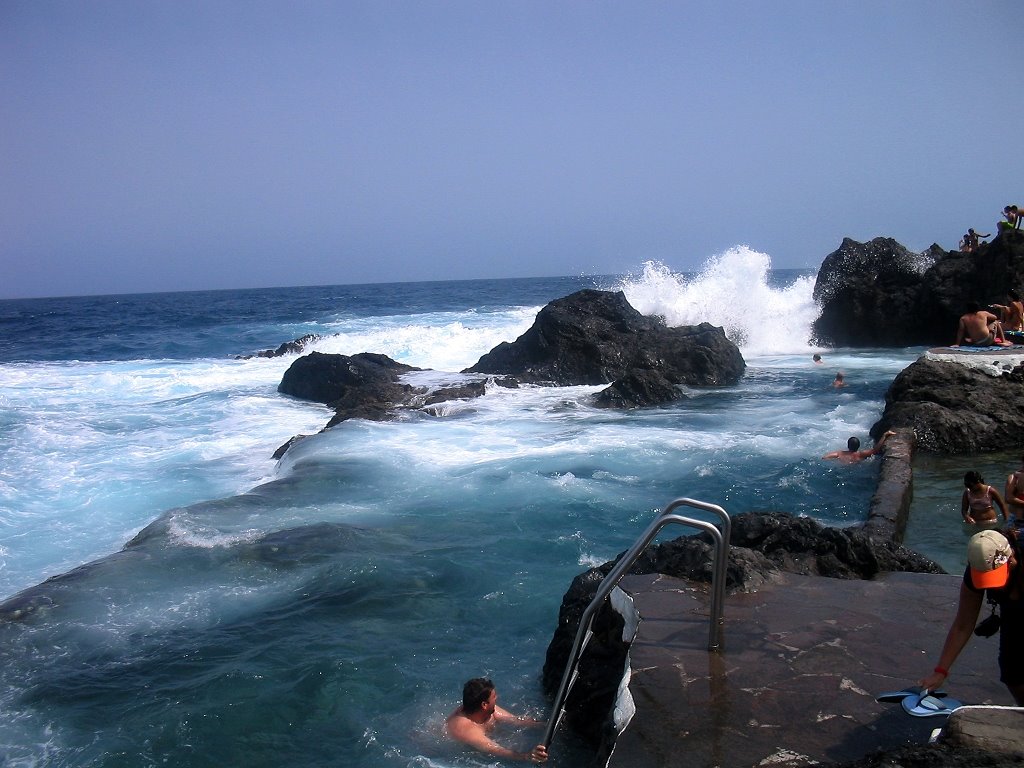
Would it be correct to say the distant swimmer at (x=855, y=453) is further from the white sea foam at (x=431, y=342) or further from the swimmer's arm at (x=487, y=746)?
the white sea foam at (x=431, y=342)

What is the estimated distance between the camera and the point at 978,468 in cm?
966

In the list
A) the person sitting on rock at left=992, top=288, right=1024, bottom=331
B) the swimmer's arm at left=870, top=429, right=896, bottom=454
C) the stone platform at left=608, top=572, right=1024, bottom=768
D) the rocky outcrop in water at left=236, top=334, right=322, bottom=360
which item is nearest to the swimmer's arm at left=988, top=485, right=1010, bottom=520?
the swimmer's arm at left=870, top=429, right=896, bottom=454

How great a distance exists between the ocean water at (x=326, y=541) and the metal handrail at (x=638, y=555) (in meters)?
0.78

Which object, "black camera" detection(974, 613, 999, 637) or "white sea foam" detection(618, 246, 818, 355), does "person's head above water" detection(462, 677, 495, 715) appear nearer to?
"black camera" detection(974, 613, 999, 637)

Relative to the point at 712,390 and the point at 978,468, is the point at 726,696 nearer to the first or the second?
the point at 978,468

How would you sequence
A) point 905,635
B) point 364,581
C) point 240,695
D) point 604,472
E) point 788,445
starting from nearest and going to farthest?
point 905,635
point 240,695
point 364,581
point 604,472
point 788,445

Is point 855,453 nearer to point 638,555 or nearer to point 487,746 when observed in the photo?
point 487,746

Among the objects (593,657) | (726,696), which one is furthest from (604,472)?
(726,696)

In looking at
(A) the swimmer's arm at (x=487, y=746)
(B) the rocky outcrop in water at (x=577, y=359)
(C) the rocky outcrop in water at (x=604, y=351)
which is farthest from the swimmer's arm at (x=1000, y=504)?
(C) the rocky outcrop in water at (x=604, y=351)

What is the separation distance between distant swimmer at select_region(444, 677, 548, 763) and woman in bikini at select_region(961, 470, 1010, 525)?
479cm

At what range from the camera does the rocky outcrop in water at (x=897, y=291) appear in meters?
20.7

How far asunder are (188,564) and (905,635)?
570cm

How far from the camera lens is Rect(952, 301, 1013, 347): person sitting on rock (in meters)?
11.9

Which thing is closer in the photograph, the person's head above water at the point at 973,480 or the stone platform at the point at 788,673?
the stone platform at the point at 788,673
